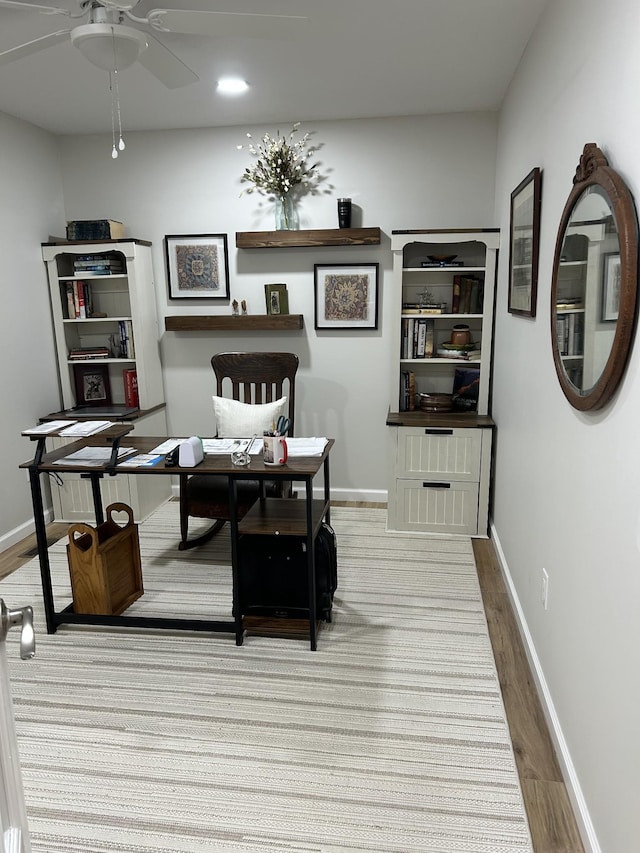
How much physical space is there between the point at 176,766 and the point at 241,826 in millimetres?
338

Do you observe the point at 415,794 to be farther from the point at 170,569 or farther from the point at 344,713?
the point at 170,569

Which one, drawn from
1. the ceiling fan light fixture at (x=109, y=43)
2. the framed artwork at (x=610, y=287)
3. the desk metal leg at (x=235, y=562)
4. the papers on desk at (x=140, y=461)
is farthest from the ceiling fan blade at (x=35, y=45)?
the framed artwork at (x=610, y=287)

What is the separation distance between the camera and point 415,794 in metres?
1.85

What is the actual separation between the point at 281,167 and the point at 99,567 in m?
2.71

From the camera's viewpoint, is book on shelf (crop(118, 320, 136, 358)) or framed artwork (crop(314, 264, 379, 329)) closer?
framed artwork (crop(314, 264, 379, 329))

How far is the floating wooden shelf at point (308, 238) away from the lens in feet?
13.0

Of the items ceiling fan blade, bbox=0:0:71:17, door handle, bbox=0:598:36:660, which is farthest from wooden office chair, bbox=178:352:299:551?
door handle, bbox=0:598:36:660

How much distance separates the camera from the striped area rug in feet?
5.71

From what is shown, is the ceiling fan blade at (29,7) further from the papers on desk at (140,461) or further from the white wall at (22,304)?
the white wall at (22,304)

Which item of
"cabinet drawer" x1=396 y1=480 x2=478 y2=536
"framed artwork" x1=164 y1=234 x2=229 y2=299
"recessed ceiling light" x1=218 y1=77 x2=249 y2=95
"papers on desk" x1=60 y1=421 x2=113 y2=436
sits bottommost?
"cabinet drawer" x1=396 y1=480 x2=478 y2=536

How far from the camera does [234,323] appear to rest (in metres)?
4.18

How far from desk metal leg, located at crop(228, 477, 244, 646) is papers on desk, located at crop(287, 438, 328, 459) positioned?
32 cm

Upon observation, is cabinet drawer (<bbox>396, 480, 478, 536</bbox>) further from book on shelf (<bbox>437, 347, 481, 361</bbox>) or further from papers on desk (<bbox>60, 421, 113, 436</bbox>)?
papers on desk (<bbox>60, 421, 113, 436</bbox>)

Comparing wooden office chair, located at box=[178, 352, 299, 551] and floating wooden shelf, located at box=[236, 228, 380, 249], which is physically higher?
floating wooden shelf, located at box=[236, 228, 380, 249]
